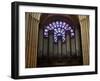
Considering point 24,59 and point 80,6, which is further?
point 80,6

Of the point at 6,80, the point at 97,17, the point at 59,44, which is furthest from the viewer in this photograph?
the point at 97,17

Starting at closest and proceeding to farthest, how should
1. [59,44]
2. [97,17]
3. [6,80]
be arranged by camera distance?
[6,80]
[59,44]
[97,17]

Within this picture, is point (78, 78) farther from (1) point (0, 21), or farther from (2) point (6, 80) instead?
(1) point (0, 21)

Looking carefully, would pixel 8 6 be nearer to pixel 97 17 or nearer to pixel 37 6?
pixel 37 6

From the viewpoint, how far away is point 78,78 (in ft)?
4.98

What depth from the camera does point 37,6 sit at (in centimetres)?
143

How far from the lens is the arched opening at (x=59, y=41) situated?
146cm

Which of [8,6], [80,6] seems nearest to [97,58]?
[80,6]

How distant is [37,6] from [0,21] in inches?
7.6

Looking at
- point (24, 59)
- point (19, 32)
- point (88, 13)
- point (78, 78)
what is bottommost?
point (78, 78)

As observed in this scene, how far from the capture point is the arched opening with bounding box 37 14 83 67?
57.6 inches

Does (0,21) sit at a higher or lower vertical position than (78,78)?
higher

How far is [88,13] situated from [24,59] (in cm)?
44

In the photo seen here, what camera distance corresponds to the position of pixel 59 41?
1.49 meters
